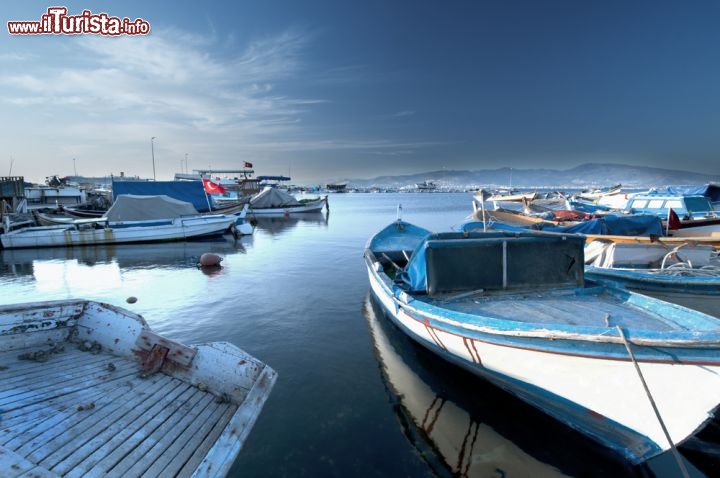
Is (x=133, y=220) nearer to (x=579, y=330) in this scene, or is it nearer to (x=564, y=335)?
(x=564, y=335)

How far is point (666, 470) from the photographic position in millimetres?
4801

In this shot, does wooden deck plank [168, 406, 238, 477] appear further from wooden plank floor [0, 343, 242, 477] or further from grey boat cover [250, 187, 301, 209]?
grey boat cover [250, 187, 301, 209]

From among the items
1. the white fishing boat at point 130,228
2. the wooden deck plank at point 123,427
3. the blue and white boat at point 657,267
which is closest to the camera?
the wooden deck plank at point 123,427

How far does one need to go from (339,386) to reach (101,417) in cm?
387

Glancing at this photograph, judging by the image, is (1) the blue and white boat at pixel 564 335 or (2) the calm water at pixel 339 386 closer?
(1) the blue and white boat at pixel 564 335

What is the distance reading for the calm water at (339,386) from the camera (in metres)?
5.15

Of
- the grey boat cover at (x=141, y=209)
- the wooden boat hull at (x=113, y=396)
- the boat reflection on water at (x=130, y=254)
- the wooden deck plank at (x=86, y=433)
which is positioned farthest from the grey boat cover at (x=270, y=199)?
the wooden deck plank at (x=86, y=433)

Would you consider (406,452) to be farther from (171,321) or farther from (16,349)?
(171,321)

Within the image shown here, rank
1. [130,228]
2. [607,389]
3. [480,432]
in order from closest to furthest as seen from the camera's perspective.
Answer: [607,389] → [480,432] → [130,228]

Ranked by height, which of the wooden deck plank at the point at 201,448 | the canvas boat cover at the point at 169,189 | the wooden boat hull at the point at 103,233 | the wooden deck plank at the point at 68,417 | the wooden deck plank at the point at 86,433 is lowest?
the wooden deck plank at the point at 201,448

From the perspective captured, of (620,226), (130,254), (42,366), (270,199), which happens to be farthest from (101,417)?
(270,199)

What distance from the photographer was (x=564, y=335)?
184 inches

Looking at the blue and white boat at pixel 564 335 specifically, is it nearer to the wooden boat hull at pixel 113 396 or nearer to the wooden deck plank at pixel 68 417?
the wooden boat hull at pixel 113 396

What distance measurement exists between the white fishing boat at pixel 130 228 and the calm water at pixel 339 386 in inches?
339
